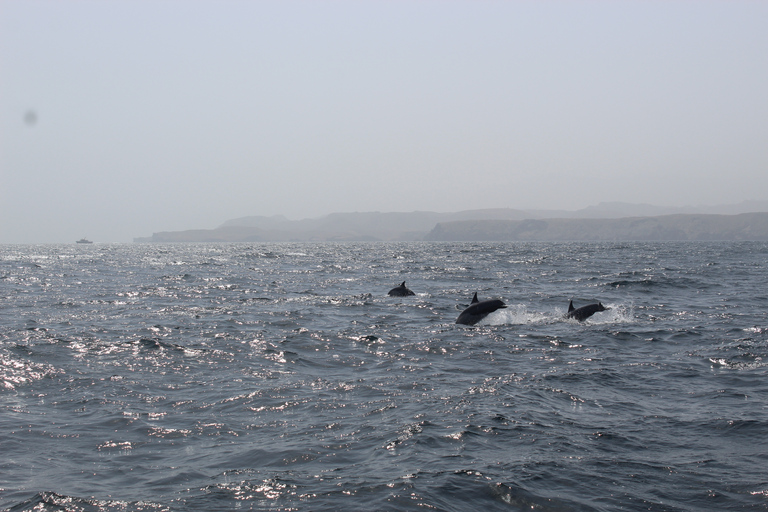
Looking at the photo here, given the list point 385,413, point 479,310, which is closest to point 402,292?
point 479,310

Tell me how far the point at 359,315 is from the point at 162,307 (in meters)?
10.4

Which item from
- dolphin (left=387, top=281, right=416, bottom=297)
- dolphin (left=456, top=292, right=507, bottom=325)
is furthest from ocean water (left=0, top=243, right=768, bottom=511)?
dolphin (left=387, top=281, right=416, bottom=297)

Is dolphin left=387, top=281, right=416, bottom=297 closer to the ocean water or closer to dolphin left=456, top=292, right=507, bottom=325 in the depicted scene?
the ocean water

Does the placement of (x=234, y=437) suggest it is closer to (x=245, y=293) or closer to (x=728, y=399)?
(x=728, y=399)

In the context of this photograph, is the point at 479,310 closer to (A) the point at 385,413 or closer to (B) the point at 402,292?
(B) the point at 402,292

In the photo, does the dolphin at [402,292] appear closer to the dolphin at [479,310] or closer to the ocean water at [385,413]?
the ocean water at [385,413]

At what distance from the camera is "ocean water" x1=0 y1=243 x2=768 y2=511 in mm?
8398

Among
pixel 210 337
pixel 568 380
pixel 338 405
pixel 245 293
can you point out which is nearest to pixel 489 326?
pixel 568 380

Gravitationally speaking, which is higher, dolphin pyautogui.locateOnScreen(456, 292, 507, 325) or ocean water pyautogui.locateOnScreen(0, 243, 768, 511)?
dolphin pyautogui.locateOnScreen(456, 292, 507, 325)

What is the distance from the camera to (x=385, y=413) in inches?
468

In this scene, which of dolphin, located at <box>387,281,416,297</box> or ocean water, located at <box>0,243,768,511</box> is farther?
dolphin, located at <box>387,281,416,297</box>

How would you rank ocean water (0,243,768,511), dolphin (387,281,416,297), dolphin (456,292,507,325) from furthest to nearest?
dolphin (387,281,416,297) → dolphin (456,292,507,325) → ocean water (0,243,768,511)

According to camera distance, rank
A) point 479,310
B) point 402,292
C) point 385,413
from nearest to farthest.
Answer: point 385,413
point 479,310
point 402,292

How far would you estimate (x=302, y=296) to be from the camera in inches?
1415
